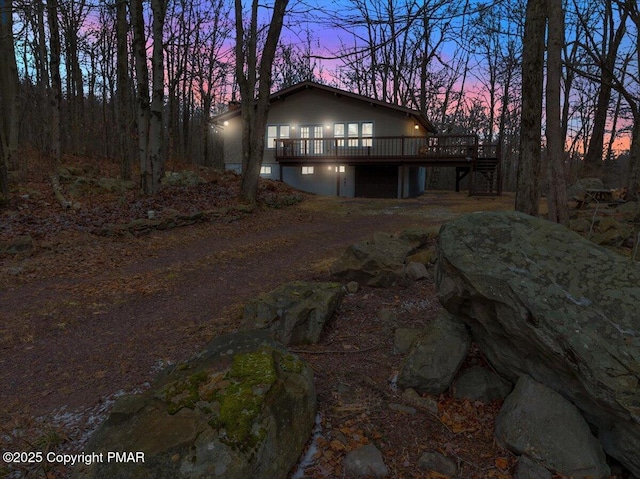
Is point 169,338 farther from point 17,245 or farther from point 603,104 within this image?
point 603,104

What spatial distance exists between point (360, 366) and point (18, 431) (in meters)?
3.03

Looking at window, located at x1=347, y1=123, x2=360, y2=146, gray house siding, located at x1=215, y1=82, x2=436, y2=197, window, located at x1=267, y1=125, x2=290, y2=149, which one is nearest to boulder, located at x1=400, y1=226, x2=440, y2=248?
gray house siding, located at x1=215, y1=82, x2=436, y2=197

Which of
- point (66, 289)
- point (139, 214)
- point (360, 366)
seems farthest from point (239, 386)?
point (139, 214)

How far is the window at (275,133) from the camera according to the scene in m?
25.6

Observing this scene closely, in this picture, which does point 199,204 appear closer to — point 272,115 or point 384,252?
point 384,252

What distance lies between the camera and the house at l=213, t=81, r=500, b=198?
23438mm

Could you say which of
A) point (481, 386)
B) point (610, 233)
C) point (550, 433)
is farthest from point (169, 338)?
point (610, 233)

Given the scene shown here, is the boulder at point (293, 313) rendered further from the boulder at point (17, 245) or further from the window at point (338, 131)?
the window at point (338, 131)

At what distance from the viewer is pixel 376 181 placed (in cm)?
2442

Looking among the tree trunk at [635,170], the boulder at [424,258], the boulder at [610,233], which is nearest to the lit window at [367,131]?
the tree trunk at [635,170]

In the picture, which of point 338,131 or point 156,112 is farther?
point 338,131

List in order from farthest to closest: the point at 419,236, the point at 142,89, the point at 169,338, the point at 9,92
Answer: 1. the point at 9,92
2. the point at 142,89
3. the point at 419,236
4. the point at 169,338

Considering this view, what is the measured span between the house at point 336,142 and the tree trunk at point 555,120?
627 inches

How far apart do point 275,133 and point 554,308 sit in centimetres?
2490
